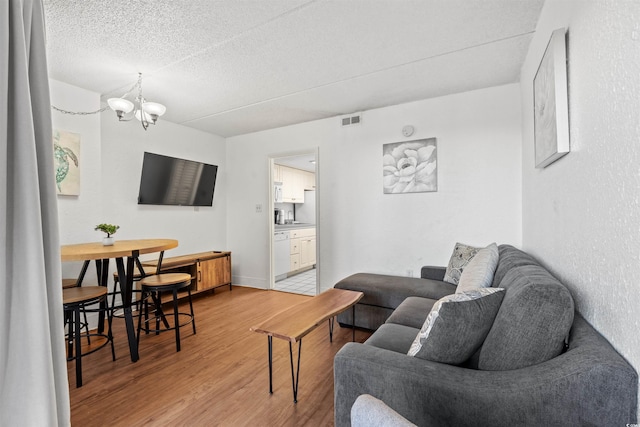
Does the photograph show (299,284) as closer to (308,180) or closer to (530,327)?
(308,180)

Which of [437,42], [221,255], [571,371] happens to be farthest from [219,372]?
[437,42]

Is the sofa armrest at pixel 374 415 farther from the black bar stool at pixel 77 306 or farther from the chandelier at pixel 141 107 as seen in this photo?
the chandelier at pixel 141 107

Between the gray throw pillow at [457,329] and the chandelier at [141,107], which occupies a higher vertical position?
the chandelier at [141,107]

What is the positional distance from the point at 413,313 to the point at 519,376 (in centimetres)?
122

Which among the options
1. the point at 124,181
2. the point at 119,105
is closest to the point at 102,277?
the point at 124,181

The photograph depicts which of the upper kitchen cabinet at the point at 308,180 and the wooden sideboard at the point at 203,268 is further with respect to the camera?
the upper kitchen cabinet at the point at 308,180

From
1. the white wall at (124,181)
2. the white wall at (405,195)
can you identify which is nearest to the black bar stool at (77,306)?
the white wall at (124,181)

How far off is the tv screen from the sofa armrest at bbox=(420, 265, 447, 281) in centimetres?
335

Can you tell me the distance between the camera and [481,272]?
177 centimetres

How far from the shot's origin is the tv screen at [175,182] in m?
3.85

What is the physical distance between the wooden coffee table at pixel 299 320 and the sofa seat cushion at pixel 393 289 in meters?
0.41

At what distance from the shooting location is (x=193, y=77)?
290 cm

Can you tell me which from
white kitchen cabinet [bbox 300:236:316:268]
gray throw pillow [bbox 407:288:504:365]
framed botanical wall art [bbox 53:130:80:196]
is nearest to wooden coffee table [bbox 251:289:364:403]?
gray throw pillow [bbox 407:288:504:365]

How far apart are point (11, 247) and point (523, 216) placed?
360 centimetres
